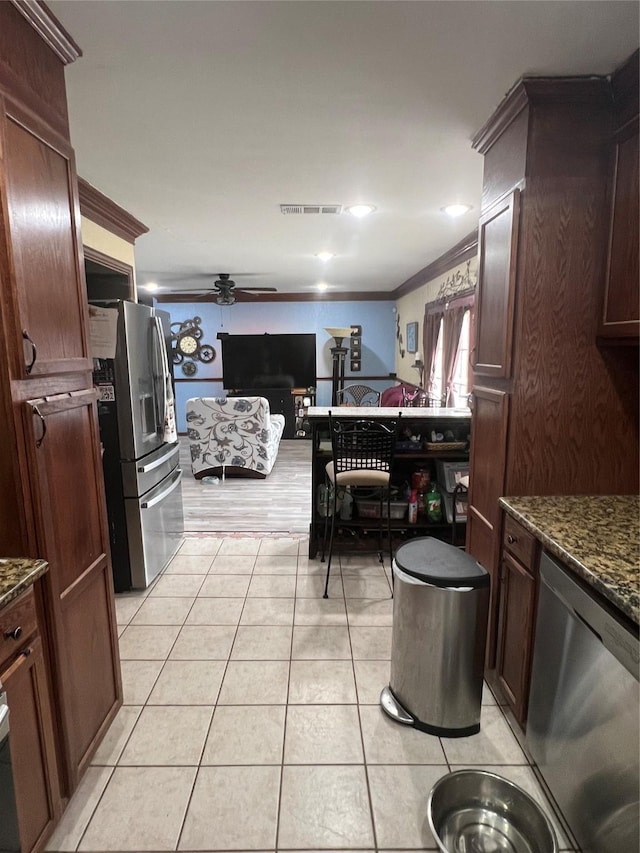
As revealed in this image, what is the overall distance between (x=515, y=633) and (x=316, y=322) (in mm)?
6758

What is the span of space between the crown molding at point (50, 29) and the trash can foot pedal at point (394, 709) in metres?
2.63

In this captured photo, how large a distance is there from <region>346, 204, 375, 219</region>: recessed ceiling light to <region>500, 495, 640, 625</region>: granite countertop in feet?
7.08

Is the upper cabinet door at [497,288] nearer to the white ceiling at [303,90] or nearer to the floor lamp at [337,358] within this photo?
the white ceiling at [303,90]

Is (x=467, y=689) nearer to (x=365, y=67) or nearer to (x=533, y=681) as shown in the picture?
(x=533, y=681)

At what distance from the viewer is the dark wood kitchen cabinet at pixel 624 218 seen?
1547mm

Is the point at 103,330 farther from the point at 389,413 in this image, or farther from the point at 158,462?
the point at 389,413

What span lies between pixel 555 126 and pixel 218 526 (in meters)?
3.54

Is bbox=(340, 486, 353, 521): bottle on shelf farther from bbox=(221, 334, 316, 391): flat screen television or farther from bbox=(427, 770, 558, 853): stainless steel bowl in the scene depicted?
bbox=(221, 334, 316, 391): flat screen television

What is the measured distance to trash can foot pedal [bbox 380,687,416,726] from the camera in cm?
186

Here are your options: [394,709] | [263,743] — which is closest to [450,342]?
[394,709]

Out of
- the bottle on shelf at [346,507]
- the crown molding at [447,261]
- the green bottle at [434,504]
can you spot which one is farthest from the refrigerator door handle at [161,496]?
the crown molding at [447,261]

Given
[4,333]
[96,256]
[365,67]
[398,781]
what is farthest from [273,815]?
[96,256]

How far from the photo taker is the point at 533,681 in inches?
64.4

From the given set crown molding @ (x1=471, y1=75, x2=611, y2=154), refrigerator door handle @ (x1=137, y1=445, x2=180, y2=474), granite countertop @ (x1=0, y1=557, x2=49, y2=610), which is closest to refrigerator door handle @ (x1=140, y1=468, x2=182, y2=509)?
refrigerator door handle @ (x1=137, y1=445, x2=180, y2=474)
